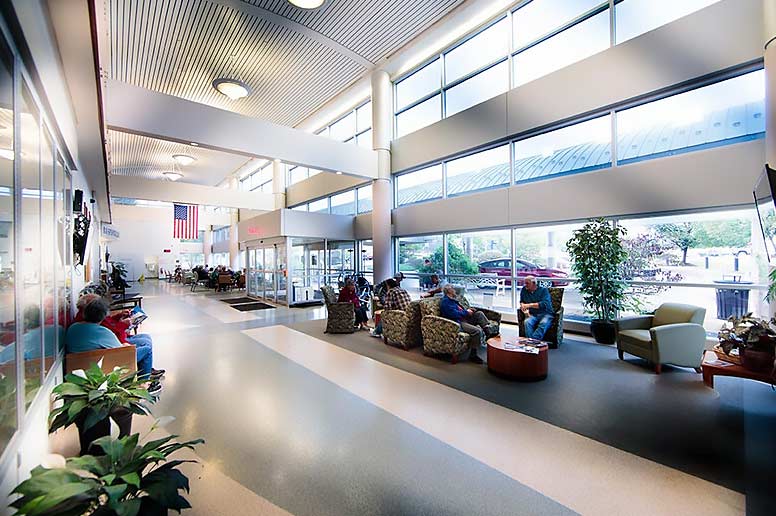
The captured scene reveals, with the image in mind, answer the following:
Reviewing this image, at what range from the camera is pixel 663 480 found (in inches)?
89.4

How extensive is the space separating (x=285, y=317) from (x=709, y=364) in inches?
321

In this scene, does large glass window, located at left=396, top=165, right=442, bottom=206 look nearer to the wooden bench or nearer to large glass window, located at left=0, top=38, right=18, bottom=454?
the wooden bench

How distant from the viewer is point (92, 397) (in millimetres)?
2121

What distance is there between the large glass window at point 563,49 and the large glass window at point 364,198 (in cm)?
549

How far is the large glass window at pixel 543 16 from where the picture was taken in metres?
6.50

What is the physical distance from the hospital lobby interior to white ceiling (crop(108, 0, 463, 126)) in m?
0.08

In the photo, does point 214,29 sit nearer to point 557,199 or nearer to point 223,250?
point 557,199

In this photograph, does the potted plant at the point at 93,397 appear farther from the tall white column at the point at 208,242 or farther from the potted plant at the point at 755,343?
the tall white column at the point at 208,242

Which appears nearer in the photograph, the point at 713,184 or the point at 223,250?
the point at 713,184

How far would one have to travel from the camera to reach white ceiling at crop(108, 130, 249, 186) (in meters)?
13.0

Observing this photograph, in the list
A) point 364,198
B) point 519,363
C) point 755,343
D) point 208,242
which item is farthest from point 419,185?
point 208,242

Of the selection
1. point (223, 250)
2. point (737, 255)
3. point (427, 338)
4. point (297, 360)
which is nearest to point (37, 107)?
point (297, 360)

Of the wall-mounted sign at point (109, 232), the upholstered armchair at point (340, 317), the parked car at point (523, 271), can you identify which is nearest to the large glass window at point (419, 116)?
the parked car at point (523, 271)

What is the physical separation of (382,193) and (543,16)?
542 cm
